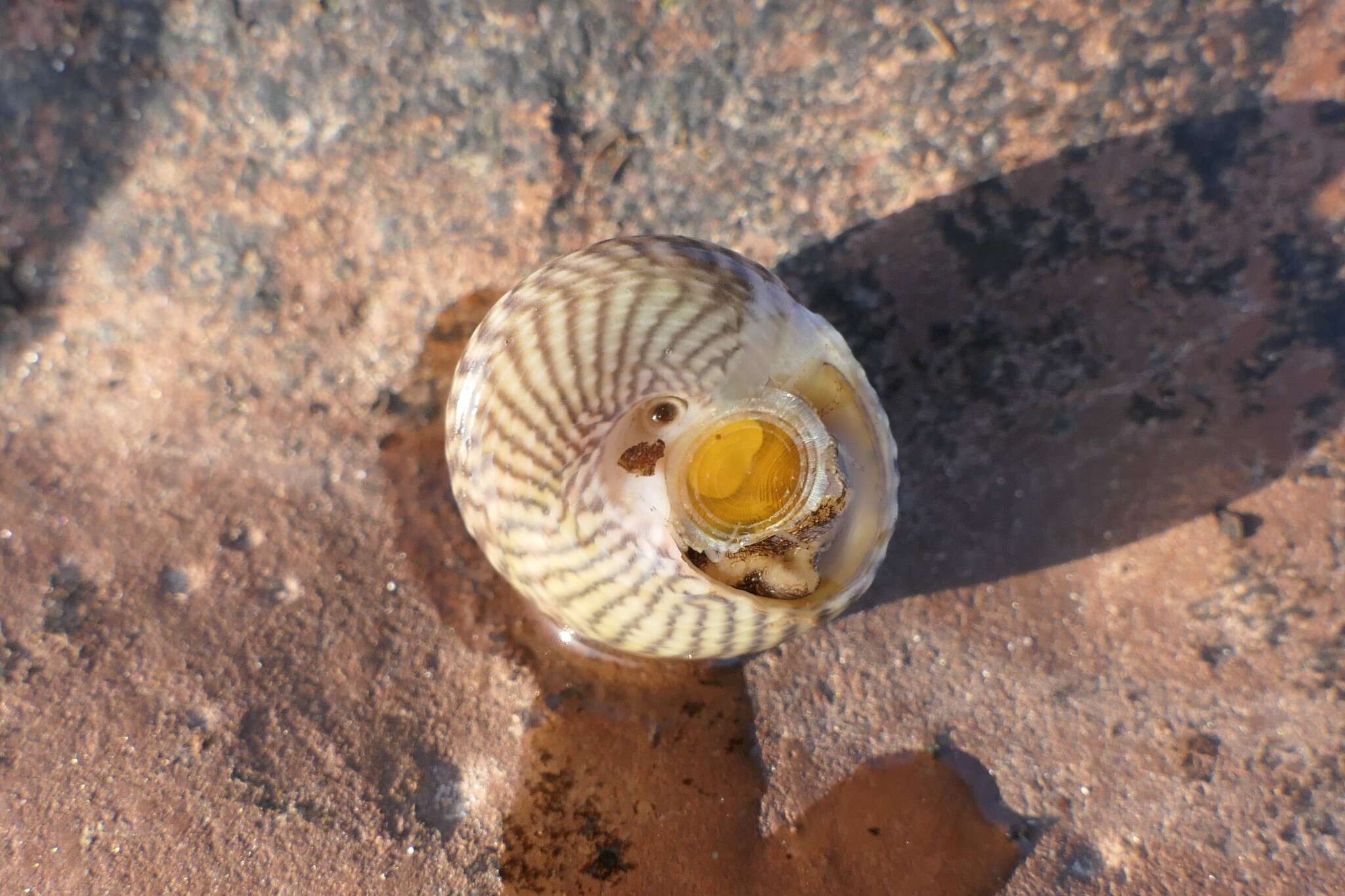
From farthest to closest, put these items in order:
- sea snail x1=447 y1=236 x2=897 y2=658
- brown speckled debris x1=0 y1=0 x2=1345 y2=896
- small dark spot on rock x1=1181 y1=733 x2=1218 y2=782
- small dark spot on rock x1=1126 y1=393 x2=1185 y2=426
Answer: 1. small dark spot on rock x1=1126 y1=393 x2=1185 y2=426
2. small dark spot on rock x1=1181 y1=733 x2=1218 y2=782
3. brown speckled debris x1=0 y1=0 x2=1345 y2=896
4. sea snail x1=447 y1=236 x2=897 y2=658

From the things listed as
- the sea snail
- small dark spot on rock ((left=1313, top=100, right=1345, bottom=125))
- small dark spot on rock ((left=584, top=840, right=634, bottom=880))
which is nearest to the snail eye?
the sea snail

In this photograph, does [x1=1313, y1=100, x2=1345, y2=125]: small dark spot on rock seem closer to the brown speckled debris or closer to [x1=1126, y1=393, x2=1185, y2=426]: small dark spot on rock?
the brown speckled debris

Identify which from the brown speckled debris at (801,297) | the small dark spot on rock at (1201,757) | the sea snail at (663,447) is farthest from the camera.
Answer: the small dark spot on rock at (1201,757)

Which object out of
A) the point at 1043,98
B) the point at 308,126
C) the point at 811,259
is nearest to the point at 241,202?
the point at 308,126

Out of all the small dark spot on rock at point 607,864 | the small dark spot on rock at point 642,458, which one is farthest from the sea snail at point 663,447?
the small dark spot on rock at point 607,864

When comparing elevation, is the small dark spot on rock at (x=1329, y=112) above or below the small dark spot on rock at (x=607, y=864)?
above

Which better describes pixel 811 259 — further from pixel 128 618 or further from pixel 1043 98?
pixel 128 618

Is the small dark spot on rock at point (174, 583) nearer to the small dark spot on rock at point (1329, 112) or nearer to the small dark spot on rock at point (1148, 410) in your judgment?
the small dark spot on rock at point (1148, 410)
